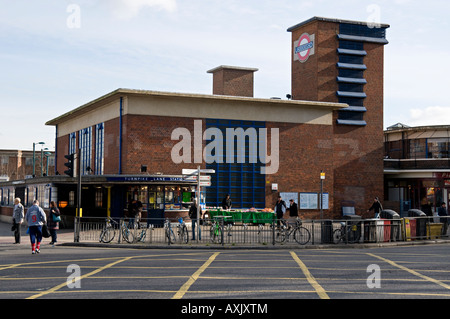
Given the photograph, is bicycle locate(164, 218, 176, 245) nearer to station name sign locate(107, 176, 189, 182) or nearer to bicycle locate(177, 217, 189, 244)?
bicycle locate(177, 217, 189, 244)

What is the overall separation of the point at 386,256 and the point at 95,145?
28.2 m

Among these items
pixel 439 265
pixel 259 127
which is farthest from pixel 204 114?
pixel 439 265

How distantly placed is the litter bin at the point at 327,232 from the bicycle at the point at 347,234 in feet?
0.56

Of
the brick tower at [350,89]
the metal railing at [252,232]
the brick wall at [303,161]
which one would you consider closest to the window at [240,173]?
the brick wall at [303,161]

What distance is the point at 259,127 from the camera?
3994cm

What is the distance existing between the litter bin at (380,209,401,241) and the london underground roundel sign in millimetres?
24956

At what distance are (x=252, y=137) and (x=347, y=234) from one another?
17.6 m

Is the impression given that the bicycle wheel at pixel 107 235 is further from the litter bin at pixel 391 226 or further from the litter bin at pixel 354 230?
the litter bin at pixel 391 226

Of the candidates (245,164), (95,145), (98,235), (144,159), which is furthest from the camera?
(95,145)

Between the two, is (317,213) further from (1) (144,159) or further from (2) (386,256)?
(2) (386,256)

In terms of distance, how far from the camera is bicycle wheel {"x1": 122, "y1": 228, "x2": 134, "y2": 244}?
76.5ft

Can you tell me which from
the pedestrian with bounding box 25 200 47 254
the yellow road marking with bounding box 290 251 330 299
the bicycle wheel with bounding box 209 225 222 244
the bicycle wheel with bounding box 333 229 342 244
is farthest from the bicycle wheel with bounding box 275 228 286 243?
the pedestrian with bounding box 25 200 47 254

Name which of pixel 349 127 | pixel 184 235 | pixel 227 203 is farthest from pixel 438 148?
pixel 184 235

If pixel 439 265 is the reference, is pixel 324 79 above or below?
above
